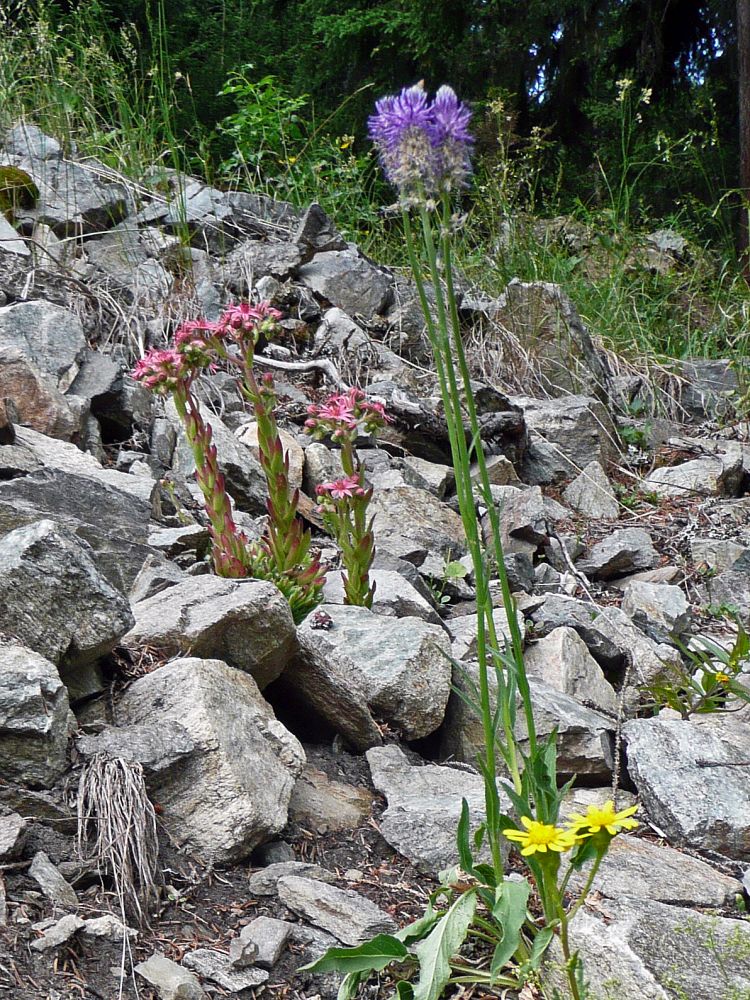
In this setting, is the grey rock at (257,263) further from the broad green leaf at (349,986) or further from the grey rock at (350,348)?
the broad green leaf at (349,986)

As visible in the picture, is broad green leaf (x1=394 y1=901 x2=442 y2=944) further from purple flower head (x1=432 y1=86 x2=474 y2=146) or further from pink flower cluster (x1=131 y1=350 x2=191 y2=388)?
pink flower cluster (x1=131 y1=350 x2=191 y2=388)

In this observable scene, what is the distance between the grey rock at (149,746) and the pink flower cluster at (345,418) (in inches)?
47.3

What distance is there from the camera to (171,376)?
270 cm

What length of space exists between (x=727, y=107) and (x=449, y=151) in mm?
9753

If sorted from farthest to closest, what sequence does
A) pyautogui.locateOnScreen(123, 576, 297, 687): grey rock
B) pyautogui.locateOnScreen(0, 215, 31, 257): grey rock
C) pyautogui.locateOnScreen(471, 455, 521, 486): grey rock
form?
pyautogui.locateOnScreen(0, 215, 31, 257): grey rock
pyautogui.locateOnScreen(471, 455, 521, 486): grey rock
pyautogui.locateOnScreen(123, 576, 297, 687): grey rock

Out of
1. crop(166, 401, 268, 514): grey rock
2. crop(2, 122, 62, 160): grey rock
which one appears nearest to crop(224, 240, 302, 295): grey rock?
crop(2, 122, 62, 160): grey rock

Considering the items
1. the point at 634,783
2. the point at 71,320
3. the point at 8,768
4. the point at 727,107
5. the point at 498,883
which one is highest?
the point at 727,107

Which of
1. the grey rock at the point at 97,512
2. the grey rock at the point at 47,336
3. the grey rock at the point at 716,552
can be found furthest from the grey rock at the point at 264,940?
the grey rock at the point at 716,552

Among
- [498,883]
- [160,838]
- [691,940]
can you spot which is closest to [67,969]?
[160,838]

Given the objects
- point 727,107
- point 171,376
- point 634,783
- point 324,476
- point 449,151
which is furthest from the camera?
point 727,107

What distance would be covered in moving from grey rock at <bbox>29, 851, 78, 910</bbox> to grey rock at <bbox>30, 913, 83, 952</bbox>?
4 centimetres

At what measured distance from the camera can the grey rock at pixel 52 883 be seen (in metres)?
1.52

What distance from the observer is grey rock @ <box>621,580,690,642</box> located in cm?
332

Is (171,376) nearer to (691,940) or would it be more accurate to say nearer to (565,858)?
(565,858)
